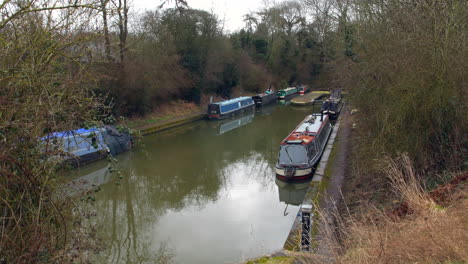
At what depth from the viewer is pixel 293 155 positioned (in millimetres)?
10562

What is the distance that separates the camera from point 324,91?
3612cm

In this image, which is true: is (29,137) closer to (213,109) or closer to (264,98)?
(213,109)

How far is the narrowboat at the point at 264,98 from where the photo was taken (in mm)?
29266

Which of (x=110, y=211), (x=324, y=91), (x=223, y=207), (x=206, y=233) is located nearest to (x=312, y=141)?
(x=223, y=207)

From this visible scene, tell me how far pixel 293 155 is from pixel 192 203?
11.0 feet

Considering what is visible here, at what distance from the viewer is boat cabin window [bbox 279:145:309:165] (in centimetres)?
1047

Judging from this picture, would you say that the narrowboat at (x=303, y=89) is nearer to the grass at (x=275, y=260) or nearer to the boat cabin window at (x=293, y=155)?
the boat cabin window at (x=293, y=155)

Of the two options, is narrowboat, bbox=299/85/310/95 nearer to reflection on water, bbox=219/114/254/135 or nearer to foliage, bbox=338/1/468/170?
reflection on water, bbox=219/114/254/135

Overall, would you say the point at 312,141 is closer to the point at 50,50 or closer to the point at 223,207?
the point at 223,207

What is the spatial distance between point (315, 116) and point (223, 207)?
7.92m

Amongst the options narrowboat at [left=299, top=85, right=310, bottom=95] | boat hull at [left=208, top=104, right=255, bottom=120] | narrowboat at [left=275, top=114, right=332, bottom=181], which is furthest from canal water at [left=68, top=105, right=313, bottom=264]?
narrowboat at [left=299, top=85, right=310, bottom=95]

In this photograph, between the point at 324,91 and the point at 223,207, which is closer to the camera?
the point at 223,207

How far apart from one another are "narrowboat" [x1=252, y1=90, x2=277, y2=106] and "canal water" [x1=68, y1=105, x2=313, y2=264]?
13.1m

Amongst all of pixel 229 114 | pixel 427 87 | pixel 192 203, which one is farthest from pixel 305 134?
pixel 229 114
